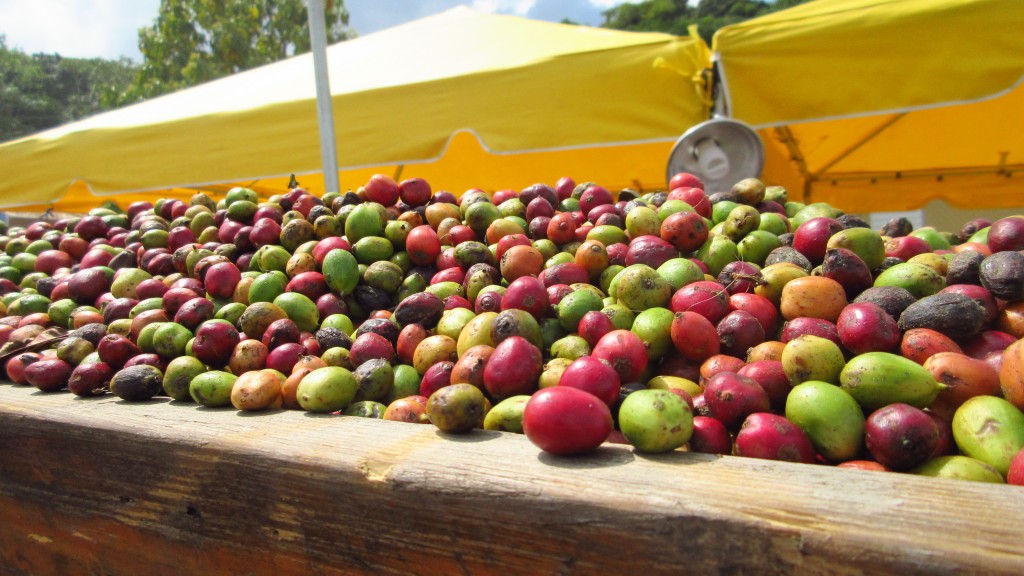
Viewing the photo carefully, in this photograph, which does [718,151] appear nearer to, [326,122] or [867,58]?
[867,58]

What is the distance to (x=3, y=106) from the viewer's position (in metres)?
48.9

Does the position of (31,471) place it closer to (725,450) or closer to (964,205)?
(725,450)

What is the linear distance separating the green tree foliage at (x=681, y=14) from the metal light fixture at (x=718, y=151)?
32.7m

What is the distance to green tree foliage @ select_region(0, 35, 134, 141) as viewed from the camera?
164ft

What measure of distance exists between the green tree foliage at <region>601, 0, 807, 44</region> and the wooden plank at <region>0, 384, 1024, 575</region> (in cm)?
3639

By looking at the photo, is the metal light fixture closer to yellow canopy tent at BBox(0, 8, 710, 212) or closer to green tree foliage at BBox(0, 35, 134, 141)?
yellow canopy tent at BBox(0, 8, 710, 212)

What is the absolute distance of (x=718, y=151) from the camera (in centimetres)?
437

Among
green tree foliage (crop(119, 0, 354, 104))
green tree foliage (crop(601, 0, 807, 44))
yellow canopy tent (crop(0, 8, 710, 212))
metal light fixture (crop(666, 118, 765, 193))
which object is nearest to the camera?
metal light fixture (crop(666, 118, 765, 193))

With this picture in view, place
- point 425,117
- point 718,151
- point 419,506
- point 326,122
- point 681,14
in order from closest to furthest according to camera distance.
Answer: point 419,506, point 718,151, point 326,122, point 425,117, point 681,14

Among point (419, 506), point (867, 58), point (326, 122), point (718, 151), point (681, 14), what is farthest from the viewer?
point (681, 14)

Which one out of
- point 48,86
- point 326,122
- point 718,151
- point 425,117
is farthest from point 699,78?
point 48,86

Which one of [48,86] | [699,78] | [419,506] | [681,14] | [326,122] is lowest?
[419,506]

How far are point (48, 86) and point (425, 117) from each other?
74.5 meters

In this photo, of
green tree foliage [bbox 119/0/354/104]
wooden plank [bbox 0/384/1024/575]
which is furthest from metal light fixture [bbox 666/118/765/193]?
green tree foliage [bbox 119/0/354/104]
